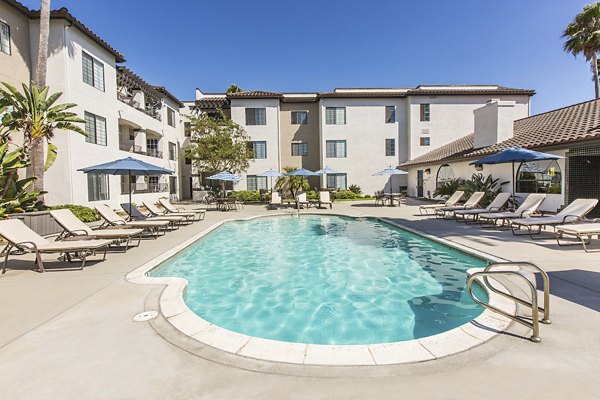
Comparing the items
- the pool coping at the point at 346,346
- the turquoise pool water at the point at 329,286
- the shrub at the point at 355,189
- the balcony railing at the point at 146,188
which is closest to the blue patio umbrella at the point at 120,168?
the turquoise pool water at the point at 329,286

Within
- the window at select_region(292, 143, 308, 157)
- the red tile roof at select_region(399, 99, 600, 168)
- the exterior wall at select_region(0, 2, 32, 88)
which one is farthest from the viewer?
the window at select_region(292, 143, 308, 157)

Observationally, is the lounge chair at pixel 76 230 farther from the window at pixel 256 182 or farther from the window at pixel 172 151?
the window at pixel 172 151

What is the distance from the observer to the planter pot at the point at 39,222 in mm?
10602

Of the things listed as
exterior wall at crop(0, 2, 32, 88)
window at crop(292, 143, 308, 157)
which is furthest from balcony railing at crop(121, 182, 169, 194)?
window at crop(292, 143, 308, 157)

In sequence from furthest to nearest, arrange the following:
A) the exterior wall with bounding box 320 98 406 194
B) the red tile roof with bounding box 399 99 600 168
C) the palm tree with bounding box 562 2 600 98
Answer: the exterior wall with bounding box 320 98 406 194, the palm tree with bounding box 562 2 600 98, the red tile roof with bounding box 399 99 600 168

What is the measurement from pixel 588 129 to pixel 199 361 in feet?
57.0

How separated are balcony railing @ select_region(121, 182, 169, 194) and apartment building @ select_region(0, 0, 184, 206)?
10 centimetres

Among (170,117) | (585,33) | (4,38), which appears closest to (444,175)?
(585,33)

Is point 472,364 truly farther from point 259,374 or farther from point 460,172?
point 460,172

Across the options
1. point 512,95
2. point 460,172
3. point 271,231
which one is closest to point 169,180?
point 271,231

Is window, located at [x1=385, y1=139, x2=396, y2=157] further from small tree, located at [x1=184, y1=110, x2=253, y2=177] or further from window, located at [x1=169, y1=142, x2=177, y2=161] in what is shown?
window, located at [x1=169, y1=142, x2=177, y2=161]

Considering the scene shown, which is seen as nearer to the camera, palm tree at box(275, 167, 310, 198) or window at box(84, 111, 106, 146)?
window at box(84, 111, 106, 146)

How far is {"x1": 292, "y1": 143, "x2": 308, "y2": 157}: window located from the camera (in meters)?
31.4

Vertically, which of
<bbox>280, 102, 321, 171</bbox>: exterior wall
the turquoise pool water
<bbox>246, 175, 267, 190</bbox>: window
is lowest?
the turquoise pool water
